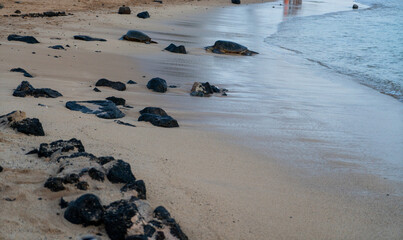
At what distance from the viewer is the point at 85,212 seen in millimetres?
2307

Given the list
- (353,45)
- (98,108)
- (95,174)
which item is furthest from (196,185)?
(353,45)

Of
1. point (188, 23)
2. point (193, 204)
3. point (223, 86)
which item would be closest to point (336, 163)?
point (193, 204)

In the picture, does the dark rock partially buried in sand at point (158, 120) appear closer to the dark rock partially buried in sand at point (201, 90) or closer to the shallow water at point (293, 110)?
the shallow water at point (293, 110)

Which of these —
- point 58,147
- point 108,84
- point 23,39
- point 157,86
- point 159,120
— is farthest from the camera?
point 23,39

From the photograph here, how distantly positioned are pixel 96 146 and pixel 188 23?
37.9ft

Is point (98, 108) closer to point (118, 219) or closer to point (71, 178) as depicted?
point (71, 178)

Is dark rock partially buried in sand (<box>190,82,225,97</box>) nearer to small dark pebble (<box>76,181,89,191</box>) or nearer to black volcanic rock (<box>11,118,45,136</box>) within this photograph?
black volcanic rock (<box>11,118,45,136</box>)

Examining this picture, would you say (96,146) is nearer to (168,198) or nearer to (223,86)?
(168,198)

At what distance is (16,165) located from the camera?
9.20ft

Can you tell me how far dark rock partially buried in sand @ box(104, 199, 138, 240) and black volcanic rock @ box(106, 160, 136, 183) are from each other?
1.36 ft

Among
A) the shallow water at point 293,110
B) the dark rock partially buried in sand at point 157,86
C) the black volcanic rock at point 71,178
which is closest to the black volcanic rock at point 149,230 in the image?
the black volcanic rock at point 71,178

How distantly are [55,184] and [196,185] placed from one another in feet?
2.96

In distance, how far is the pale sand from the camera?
2.51 meters

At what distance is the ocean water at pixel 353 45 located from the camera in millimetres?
8789
